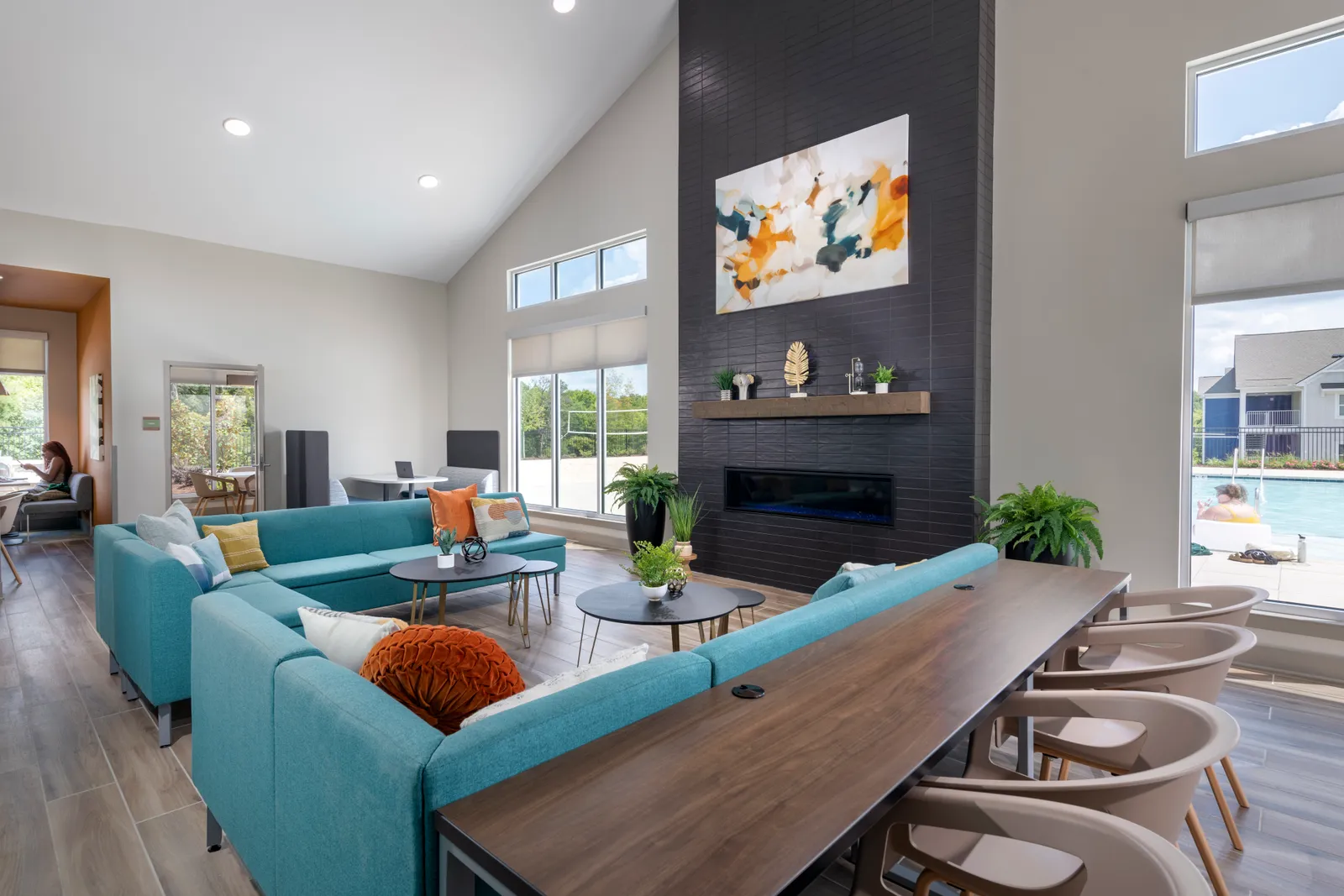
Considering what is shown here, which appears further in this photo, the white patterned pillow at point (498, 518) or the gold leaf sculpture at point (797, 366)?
the gold leaf sculpture at point (797, 366)

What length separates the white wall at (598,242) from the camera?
649 centimetres

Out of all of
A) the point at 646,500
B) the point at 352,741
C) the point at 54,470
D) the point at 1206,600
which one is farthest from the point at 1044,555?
the point at 54,470

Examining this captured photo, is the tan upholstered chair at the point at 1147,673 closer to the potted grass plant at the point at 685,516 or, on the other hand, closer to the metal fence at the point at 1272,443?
the metal fence at the point at 1272,443

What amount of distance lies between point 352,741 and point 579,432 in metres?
6.56

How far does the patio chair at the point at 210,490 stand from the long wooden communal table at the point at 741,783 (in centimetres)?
794

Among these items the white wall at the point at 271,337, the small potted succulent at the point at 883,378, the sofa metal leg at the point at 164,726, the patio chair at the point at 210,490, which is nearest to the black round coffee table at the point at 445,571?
the sofa metal leg at the point at 164,726

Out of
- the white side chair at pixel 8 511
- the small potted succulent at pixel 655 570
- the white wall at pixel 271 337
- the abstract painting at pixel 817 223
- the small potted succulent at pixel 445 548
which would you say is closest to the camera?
the small potted succulent at pixel 655 570

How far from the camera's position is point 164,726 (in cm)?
270

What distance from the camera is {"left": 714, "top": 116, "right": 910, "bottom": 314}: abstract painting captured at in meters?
4.69

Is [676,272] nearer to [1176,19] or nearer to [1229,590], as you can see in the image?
[1176,19]

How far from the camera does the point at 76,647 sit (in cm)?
386

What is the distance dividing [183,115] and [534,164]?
3247mm

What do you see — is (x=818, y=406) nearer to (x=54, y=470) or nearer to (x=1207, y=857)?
(x=1207, y=857)

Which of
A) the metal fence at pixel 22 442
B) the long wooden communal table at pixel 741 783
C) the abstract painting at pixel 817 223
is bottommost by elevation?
the long wooden communal table at pixel 741 783
